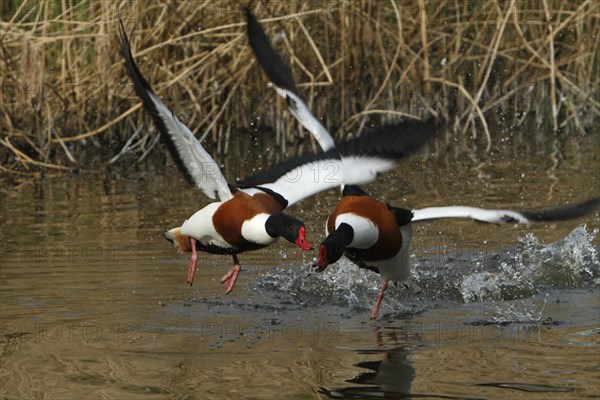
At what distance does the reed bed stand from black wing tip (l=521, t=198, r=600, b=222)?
417 centimetres

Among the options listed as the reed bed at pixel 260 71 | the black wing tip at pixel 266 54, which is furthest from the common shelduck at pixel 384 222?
the reed bed at pixel 260 71

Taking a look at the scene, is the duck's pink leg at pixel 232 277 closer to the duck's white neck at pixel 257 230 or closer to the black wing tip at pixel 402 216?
the duck's white neck at pixel 257 230

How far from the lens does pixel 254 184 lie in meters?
7.38

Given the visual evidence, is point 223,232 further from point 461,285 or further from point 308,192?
point 461,285

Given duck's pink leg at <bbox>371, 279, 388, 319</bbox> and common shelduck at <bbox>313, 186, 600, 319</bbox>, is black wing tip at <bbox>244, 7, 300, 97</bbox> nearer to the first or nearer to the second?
common shelduck at <bbox>313, 186, 600, 319</bbox>

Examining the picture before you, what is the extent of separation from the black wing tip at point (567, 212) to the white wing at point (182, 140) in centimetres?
173

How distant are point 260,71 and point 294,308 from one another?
15.5 ft

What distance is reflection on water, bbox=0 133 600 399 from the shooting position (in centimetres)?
512

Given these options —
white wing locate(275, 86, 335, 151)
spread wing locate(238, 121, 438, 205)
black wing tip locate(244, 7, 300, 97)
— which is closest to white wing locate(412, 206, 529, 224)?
spread wing locate(238, 121, 438, 205)

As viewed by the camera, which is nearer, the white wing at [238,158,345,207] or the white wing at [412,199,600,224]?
the white wing at [412,199,600,224]

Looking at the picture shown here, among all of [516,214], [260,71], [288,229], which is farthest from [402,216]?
[260,71]

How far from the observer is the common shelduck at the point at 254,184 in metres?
6.22

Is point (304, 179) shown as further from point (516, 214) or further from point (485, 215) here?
point (516, 214)

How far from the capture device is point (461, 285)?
7062 millimetres
